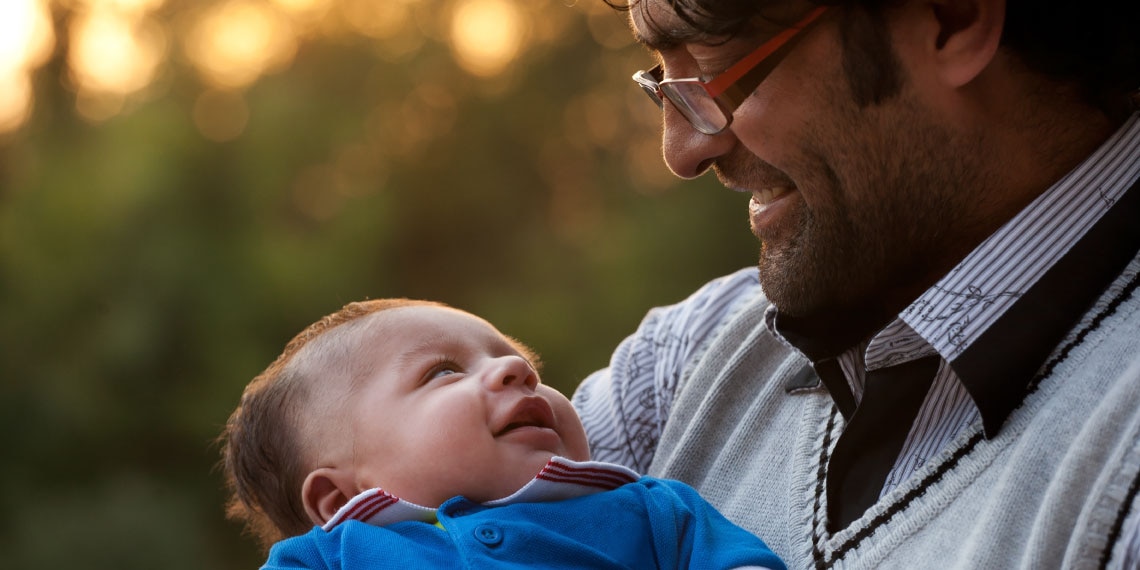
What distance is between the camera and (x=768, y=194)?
1896 millimetres

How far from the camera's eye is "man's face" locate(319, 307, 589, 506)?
5.82ft

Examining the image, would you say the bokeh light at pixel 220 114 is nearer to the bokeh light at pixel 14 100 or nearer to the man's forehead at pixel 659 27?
the bokeh light at pixel 14 100

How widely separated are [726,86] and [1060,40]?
1.63 ft

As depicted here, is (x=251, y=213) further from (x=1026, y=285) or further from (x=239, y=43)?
(x=1026, y=285)

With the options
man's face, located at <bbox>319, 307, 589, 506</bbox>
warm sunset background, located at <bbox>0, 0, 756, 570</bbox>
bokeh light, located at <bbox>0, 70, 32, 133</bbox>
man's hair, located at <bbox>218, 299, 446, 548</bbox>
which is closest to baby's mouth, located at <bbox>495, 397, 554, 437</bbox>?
man's face, located at <bbox>319, 307, 589, 506</bbox>

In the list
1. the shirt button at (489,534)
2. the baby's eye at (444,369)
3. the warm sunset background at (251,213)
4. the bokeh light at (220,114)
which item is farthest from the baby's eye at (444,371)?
the bokeh light at (220,114)

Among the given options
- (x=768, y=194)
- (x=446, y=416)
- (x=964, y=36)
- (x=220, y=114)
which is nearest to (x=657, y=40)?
(x=768, y=194)

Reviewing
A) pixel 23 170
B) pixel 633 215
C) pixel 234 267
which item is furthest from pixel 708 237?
pixel 23 170

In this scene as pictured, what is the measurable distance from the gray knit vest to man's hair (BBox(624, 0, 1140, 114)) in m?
0.37

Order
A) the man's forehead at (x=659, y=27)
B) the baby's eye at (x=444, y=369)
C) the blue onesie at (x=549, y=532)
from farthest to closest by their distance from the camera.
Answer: the baby's eye at (x=444, y=369), the man's forehead at (x=659, y=27), the blue onesie at (x=549, y=532)

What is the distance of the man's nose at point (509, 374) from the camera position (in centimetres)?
185

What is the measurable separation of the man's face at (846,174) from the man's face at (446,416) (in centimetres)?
42

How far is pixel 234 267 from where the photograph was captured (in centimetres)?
809

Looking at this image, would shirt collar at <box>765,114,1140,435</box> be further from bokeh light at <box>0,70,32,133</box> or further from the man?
bokeh light at <box>0,70,32,133</box>
